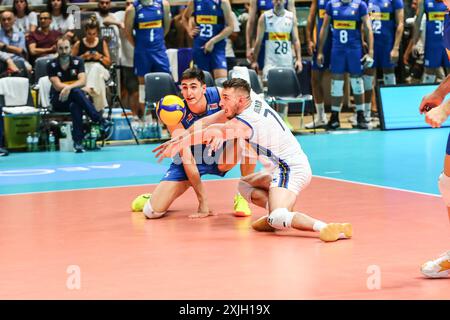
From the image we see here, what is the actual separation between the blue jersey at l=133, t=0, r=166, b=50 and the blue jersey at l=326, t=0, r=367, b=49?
287 cm

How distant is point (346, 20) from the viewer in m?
16.1

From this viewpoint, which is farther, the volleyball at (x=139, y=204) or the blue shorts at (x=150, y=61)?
the blue shorts at (x=150, y=61)

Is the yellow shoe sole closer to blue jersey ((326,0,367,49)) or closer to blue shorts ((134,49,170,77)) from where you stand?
blue shorts ((134,49,170,77))

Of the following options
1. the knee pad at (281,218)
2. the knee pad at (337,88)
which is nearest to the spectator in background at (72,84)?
the knee pad at (337,88)

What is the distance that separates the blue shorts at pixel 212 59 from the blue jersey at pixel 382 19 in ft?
9.40

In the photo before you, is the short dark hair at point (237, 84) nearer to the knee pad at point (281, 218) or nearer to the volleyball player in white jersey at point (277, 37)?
the knee pad at point (281, 218)

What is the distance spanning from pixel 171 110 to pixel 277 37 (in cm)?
825

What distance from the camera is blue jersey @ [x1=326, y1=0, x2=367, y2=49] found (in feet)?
52.7

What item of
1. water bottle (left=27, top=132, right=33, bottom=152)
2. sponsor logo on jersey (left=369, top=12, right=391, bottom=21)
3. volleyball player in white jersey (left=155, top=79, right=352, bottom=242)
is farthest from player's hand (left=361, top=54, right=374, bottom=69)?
volleyball player in white jersey (left=155, top=79, right=352, bottom=242)

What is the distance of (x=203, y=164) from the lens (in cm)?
849

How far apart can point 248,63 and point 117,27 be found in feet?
8.38

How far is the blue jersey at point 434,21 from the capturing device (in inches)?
666

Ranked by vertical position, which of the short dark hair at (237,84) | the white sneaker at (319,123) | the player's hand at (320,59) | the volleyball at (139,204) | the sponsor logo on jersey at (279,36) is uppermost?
the short dark hair at (237,84)
